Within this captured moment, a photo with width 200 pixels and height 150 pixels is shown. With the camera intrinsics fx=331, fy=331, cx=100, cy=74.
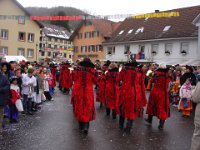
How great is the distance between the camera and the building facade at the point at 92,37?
1997 inches

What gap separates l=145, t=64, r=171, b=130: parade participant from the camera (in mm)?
9062

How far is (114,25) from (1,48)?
58.9 ft

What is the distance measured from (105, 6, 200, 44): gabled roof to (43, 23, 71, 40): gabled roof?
1837 inches

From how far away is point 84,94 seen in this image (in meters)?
8.19

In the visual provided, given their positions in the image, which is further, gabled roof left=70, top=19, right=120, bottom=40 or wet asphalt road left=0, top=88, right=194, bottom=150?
gabled roof left=70, top=19, right=120, bottom=40

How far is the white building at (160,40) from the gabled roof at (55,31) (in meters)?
46.9

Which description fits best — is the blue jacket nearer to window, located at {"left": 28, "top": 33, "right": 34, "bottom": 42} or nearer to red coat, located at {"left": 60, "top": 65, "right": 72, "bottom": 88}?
red coat, located at {"left": 60, "top": 65, "right": 72, "bottom": 88}

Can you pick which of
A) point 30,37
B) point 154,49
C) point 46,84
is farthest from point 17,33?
point 46,84

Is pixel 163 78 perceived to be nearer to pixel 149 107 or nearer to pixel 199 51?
pixel 149 107

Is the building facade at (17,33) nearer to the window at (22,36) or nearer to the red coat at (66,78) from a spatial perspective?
the window at (22,36)

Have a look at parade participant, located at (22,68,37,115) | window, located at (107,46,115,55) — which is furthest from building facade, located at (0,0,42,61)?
parade participant, located at (22,68,37,115)

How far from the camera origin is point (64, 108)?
1252 cm

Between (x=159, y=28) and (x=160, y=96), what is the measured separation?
109ft

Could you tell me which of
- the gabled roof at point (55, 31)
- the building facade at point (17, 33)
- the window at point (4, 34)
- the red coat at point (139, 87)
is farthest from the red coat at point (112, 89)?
the gabled roof at point (55, 31)
